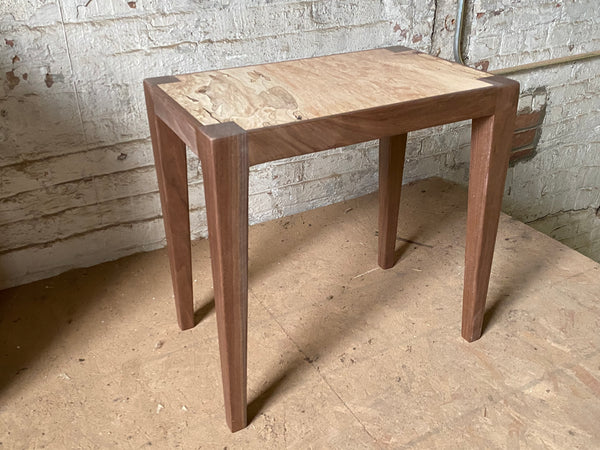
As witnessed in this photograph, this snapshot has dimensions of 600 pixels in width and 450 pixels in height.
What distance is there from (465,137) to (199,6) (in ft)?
3.25

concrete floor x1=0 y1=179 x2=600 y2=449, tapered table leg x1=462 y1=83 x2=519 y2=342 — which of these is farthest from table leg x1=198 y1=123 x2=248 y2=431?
tapered table leg x1=462 y1=83 x2=519 y2=342

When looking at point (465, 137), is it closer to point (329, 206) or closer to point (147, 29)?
point (329, 206)

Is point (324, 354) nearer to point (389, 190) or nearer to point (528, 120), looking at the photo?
point (389, 190)

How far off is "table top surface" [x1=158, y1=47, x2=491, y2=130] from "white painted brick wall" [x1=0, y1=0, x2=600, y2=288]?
0.29 meters

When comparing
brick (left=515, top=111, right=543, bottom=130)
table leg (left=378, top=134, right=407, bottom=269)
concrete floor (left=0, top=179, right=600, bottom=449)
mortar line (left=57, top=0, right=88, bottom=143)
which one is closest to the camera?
concrete floor (left=0, top=179, right=600, bottom=449)

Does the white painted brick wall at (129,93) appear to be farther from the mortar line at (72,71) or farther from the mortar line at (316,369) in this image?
the mortar line at (316,369)

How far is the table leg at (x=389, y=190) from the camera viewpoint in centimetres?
128

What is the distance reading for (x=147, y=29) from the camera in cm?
128

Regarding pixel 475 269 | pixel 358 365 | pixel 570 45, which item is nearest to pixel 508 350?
pixel 475 269

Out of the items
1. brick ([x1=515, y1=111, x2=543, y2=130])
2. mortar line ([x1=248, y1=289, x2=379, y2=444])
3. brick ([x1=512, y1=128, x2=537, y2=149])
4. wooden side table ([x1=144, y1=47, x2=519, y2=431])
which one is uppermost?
wooden side table ([x1=144, y1=47, x2=519, y2=431])

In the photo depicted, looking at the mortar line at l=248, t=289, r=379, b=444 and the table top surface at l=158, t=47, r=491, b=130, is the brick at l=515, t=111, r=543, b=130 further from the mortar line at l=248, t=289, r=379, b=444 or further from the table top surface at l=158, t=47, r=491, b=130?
the mortar line at l=248, t=289, r=379, b=444

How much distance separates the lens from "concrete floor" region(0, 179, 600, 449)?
38.5 inches

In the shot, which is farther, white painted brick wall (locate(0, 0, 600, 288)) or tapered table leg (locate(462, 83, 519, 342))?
white painted brick wall (locate(0, 0, 600, 288))

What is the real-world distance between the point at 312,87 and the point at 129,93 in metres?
0.54
